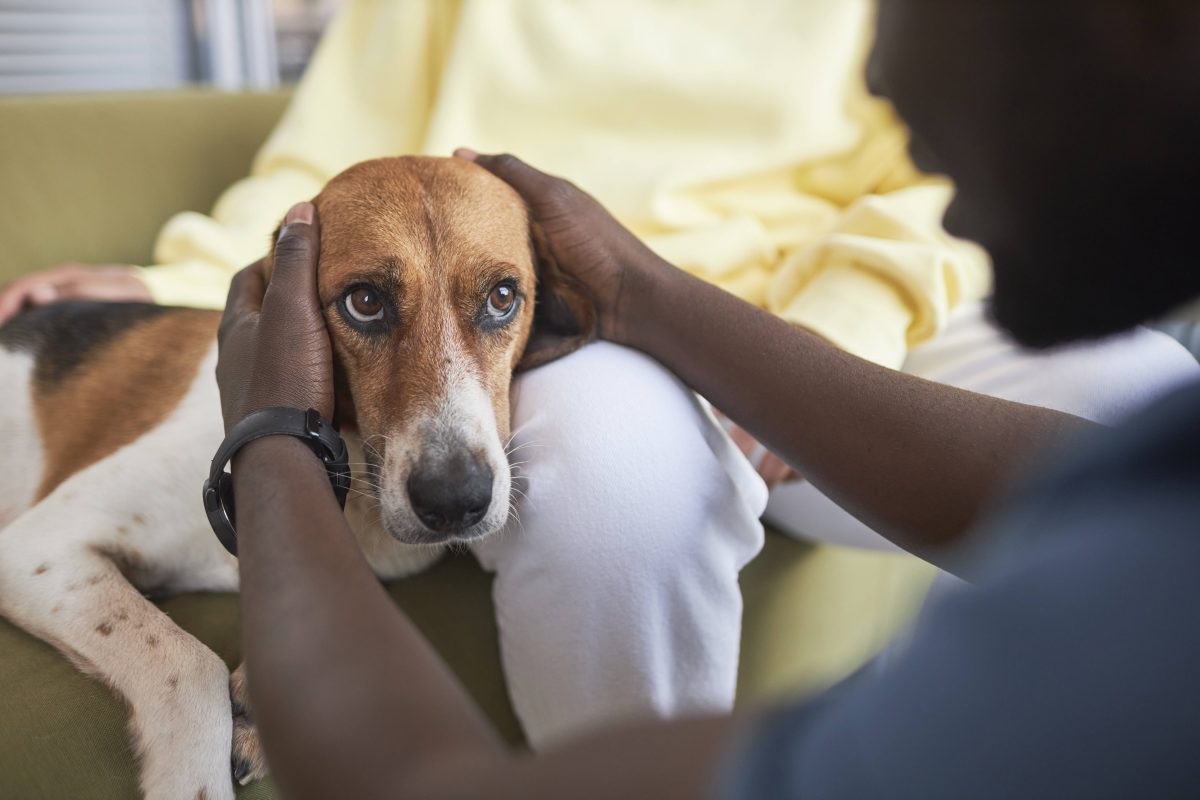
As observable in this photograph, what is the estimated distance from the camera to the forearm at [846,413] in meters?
1.06

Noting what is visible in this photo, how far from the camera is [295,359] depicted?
1.11 meters

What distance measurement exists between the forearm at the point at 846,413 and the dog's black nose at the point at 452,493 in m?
0.34

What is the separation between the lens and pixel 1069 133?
0.60 meters

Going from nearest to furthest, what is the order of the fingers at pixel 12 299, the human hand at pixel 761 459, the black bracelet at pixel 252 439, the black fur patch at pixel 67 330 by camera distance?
1. the black bracelet at pixel 252 439
2. the human hand at pixel 761 459
3. the black fur patch at pixel 67 330
4. the fingers at pixel 12 299

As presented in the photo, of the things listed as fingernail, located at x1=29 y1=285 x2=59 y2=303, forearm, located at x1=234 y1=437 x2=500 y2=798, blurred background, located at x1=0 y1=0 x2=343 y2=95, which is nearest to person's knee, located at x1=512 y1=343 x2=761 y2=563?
forearm, located at x1=234 y1=437 x2=500 y2=798

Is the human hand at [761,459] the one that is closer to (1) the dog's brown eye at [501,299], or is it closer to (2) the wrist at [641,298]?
(2) the wrist at [641,298]

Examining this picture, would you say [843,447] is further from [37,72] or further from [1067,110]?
[37,72]

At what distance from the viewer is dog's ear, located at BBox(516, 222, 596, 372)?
1.37 m

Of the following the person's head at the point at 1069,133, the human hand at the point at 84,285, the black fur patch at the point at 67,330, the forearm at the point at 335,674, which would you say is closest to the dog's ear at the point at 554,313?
the forearm at the point at 335,674

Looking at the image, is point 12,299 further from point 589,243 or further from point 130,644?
point 589,243

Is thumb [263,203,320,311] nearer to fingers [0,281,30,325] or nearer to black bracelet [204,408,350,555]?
black bracelet [204,408,350,555]

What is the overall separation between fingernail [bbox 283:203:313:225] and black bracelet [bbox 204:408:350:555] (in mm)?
407

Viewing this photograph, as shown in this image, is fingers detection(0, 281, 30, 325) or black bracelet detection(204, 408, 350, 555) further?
fingers detection(0, 281, 30, 325)

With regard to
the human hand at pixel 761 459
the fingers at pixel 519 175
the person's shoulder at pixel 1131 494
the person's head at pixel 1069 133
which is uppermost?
the person's head at pixel 1069 133
